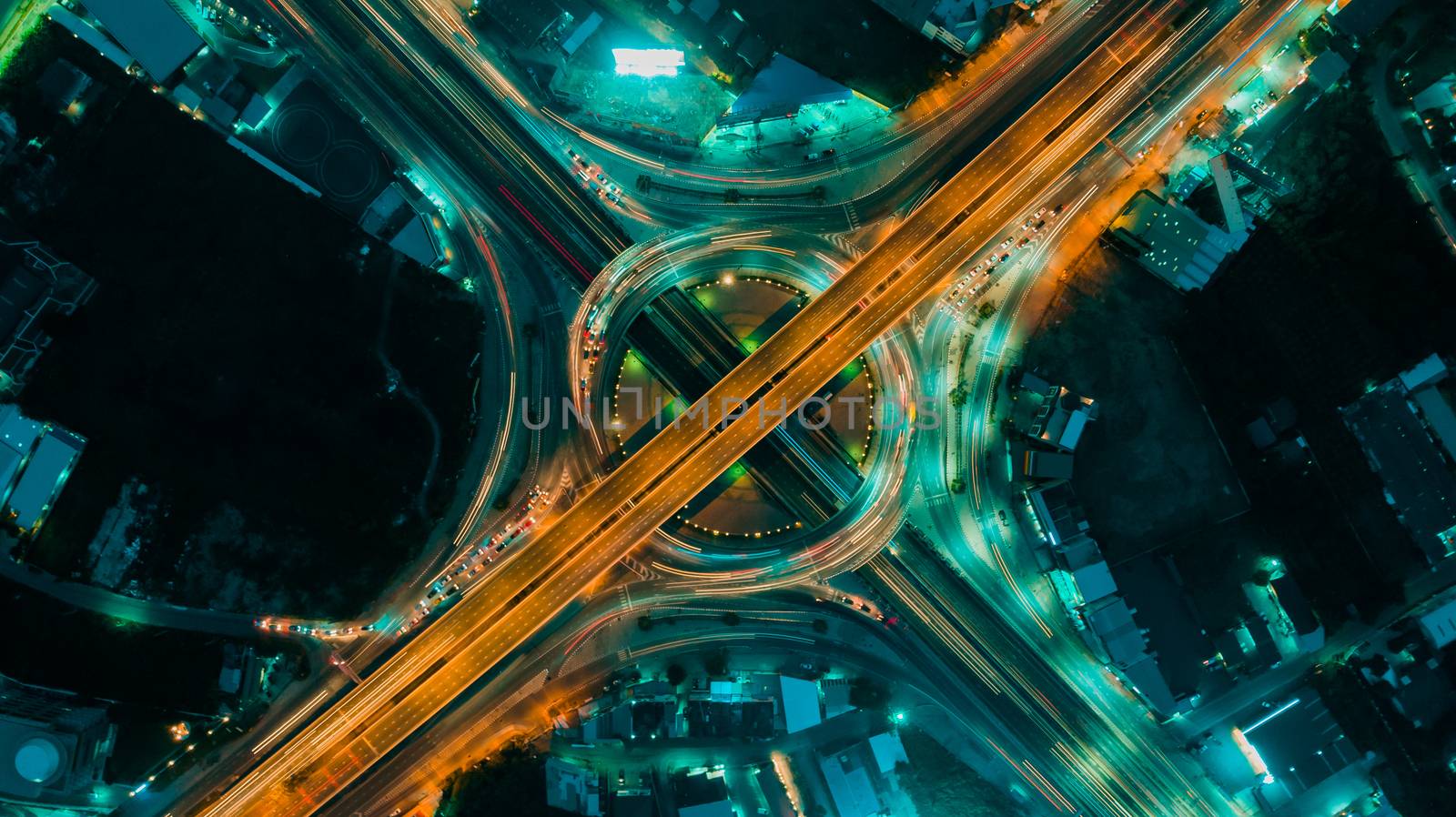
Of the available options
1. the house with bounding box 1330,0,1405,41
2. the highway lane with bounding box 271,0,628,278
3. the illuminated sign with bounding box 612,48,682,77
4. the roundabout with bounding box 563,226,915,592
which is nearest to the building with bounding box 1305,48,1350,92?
the house with bounding box 1330,0,1405,41

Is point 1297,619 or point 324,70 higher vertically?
point 324,70

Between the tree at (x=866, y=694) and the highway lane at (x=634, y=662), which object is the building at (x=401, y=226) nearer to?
the highway lane at (x=634, y=662)

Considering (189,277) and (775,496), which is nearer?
(189,277)

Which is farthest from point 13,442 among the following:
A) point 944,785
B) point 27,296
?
point 944,785

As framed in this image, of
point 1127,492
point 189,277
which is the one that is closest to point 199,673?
point 189,277

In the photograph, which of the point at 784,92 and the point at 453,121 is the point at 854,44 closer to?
the point at 784,92

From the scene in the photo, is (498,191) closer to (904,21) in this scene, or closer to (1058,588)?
(904,21)

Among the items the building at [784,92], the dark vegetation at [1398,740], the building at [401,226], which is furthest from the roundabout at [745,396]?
the dark vegetation at [1398,740]
